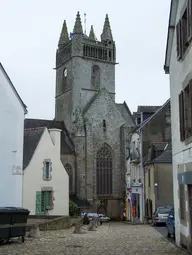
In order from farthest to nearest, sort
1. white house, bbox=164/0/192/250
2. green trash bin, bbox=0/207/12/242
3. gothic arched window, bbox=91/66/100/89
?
1. gothic arched window, bbox=91/66/100/89
2. green trash bin, bbox=0/207/12/242
3. white house, bbox=164/0/192/250

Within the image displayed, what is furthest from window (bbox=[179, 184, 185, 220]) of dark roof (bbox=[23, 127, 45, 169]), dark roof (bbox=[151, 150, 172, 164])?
dark roof (bbox=[23, 127, 45, 169])

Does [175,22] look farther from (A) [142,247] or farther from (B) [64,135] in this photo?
(B) [64,135]

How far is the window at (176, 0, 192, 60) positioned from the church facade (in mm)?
33560

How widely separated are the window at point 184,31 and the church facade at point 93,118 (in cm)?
3356

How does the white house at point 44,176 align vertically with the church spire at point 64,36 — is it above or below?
below

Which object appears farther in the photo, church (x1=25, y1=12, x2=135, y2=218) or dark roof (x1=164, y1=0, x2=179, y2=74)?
church (x1=25, y1=12, x2=135, y2=218)

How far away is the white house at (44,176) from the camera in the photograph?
88.5 feet

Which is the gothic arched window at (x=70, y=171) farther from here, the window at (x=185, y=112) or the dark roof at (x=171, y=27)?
the window at (x=185, y=112)

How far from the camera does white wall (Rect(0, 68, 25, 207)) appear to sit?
1759 cm

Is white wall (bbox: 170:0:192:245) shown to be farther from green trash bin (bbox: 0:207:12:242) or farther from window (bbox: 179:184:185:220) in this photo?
green trash bin (bbox: 0:207:12:242)

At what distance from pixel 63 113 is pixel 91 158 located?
8805 millimetres

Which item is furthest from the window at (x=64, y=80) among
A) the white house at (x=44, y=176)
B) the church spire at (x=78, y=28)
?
the white house at (x=44, y=176)

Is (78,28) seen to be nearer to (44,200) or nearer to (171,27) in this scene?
(44,200)

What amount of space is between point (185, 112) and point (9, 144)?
32.3 feet
